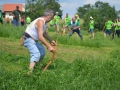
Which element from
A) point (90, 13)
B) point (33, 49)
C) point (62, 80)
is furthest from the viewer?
point (90, 13)

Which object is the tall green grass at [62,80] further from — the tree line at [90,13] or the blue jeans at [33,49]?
the tree line at [90,13]

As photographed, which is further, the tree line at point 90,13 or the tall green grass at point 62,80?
the tree line at point 90,13

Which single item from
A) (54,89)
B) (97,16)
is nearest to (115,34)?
(54,89)

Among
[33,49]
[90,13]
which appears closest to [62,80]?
[33,49]

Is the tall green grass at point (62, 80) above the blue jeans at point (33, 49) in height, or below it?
below

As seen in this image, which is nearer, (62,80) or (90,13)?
(62,80)

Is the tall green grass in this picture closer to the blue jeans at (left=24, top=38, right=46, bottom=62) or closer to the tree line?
the blue jeans at (left=24, top=38, right=46, bottom=62)

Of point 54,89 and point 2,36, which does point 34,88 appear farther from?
point 2,36

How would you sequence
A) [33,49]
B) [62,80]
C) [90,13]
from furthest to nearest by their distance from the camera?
[90,13] < [33,49] < [62,80]

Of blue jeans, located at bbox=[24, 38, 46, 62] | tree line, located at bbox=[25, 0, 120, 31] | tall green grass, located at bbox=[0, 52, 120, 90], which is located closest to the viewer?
tall green grass, located at bbox=[0, 52, 120, 90]

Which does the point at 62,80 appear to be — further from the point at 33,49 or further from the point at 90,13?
the point at 90,13

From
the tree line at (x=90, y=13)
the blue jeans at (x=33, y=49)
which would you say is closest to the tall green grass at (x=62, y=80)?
the blue jeans at (x=33, y=49)

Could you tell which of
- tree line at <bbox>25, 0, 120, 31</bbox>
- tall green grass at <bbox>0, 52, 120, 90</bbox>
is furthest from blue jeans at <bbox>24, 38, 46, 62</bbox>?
tree line at <bbox>25, 0, 120, 31</bbox>

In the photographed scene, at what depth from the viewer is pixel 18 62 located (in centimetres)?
880
